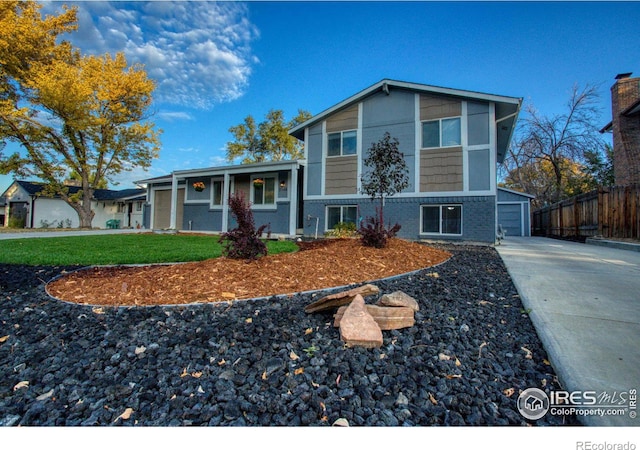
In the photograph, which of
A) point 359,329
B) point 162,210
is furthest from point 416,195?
point 162,210

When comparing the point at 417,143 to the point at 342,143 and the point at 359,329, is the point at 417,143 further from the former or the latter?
the point at 359,329

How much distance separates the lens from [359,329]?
2.04 m

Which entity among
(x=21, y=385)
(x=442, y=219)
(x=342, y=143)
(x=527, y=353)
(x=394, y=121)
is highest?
(x=394, y=121)

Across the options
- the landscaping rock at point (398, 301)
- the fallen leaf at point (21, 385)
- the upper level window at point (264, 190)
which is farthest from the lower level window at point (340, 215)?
the fallen leaf at point (21, 385)

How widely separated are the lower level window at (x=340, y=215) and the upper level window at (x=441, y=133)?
326cm

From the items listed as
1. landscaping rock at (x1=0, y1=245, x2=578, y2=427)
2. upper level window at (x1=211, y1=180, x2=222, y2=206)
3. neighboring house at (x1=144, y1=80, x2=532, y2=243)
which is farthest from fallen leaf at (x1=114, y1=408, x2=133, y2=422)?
upper level window at (x1=211, y1=180, x2=222, y2=206)

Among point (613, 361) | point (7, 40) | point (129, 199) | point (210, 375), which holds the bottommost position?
point (210, 375)

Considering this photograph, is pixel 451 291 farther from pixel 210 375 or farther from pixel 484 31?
pixel 484 31

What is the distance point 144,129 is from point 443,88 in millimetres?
17642

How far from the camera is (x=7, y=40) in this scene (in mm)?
14398

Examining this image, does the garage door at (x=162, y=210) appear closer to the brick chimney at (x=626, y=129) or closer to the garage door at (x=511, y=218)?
the garage door at (x=511, y=218)

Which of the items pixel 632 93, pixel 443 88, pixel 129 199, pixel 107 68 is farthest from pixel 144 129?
pixel 632 93

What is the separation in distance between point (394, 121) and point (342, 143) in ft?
6.58

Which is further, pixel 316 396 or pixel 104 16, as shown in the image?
pixel 104 16
